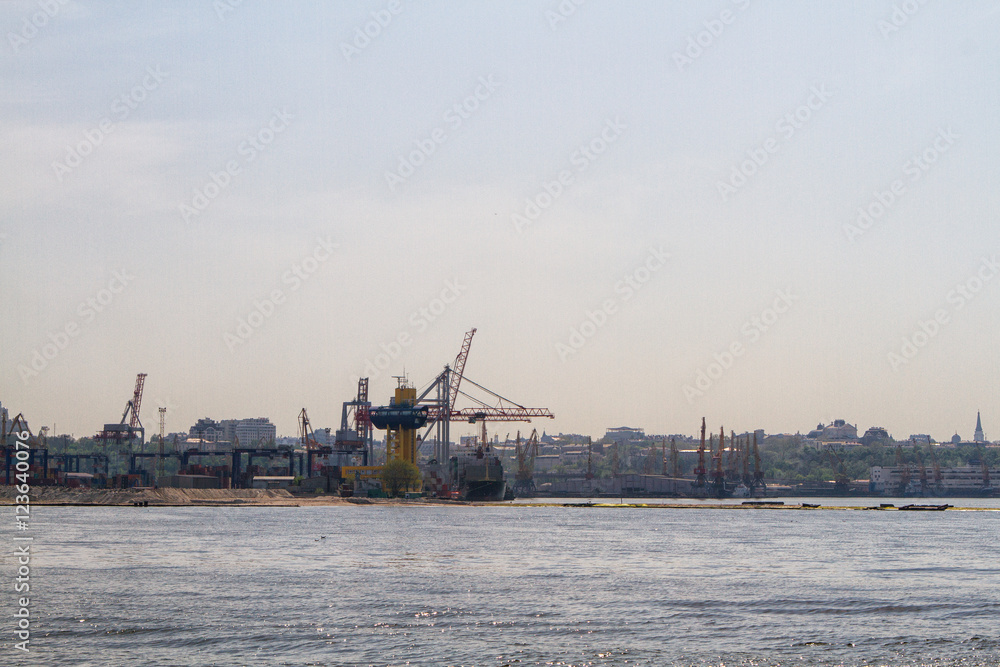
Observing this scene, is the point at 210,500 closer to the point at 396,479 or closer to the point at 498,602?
the point at 396,479

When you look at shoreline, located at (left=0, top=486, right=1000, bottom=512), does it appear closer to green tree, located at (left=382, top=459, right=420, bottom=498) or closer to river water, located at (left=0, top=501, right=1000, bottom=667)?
green tree, located at (left=382, top=459, right=420, bottom=498)

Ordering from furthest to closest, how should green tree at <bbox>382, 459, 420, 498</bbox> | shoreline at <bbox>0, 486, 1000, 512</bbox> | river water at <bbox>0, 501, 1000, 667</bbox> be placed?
green tree at <bbox>382, 459, 420, 498</bbox> → shoreline at <bbox>0, 486, 1000, 512</bbox> → river water at <bbox>0, 501, 1000, 667</bbox>

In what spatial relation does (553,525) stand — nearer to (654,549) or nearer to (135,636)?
(654,549)

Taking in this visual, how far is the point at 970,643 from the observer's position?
37.8 metres

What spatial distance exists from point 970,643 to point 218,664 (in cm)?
2491

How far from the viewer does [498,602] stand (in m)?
47.1

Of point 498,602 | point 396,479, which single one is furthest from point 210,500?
point 498,602

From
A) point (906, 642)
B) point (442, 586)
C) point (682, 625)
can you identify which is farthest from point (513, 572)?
point (906, 642)

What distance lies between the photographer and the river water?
35.4 m

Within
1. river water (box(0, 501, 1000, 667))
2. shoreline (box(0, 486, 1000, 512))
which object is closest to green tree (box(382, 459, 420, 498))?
shoreline (box(0, 486, 1000, 512))

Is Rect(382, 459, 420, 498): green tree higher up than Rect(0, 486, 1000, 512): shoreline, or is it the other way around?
Rect(382, 459, 420, 498): green tree

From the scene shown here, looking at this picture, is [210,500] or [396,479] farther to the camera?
[396,479]

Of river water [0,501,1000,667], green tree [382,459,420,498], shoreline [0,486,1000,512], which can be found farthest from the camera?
green tree [382,459,420,498]

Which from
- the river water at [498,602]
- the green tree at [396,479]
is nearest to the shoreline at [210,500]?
the green tree at [396,479]
